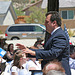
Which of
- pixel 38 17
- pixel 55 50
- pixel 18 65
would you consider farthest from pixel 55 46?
pixel 38 17

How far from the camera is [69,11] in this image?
38.9 m

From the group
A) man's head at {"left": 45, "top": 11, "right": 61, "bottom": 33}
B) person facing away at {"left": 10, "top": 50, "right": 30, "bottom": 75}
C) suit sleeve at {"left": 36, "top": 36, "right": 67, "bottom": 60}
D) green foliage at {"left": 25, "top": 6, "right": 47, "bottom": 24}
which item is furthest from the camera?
green foliage at {"left": 25, "top": 6, "right": 47, "bottom": 24}

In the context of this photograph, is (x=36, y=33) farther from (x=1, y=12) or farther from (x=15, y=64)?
(x=1, y=12)

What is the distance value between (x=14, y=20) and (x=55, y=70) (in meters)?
43.9

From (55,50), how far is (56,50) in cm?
1

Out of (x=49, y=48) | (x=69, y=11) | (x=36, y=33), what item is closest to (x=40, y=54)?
(x=49, y=48)

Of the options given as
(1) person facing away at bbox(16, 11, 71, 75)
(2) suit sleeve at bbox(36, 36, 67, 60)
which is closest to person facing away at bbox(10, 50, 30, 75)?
(1) person facing away at bbox(16, 11, 71, 75)

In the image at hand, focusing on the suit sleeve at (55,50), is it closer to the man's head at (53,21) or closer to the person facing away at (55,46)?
the person facing away at (55,46)

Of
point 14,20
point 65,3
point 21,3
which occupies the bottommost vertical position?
point 21,3

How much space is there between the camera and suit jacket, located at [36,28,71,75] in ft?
10.2

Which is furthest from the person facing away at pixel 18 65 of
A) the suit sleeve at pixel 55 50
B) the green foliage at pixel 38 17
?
the green foliage at pixel 38 17

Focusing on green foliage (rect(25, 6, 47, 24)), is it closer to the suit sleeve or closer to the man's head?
the man's head

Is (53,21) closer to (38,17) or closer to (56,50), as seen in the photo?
(56,50)

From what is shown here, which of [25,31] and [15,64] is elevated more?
[15,64]
